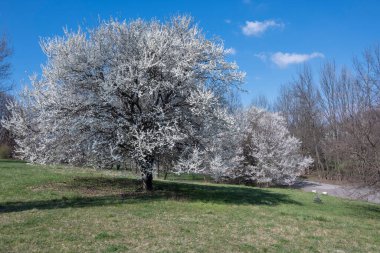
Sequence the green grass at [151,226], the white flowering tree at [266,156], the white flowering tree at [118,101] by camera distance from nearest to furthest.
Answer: the green grass at [151,226] < the white flowering tree at [118,101] < the white flowering tree at [266,156]

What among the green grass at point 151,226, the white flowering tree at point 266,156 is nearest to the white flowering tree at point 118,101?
the green grass at point 151,226

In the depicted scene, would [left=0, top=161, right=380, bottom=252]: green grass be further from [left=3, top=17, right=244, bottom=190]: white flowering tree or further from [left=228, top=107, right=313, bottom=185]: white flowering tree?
[left=228, top=107, right=313, bottom=185]: white flowering tree

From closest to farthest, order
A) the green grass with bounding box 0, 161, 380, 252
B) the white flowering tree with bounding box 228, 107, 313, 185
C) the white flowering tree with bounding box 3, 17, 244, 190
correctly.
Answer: the green grass with bounding box 0, 161, 380, 252
the white flowering tree with bounding box 3, 17, 244, 190
the white flowering tree with bounding box 228, 107, 313, 185

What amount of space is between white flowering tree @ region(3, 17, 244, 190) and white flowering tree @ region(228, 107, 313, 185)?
17070 millimetres

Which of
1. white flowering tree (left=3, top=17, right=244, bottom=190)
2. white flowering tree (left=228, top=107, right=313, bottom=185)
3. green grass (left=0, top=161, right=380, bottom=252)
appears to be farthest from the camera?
white flowering tree (left=228, top=107, right=313, bottom=185)

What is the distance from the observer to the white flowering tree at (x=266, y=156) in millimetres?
30578

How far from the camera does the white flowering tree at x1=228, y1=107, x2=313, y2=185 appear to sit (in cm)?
3058

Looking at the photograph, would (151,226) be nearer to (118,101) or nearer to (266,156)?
(118,101)

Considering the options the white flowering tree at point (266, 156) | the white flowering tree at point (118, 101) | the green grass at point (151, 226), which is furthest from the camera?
the white flowering tree at point (266, 156)

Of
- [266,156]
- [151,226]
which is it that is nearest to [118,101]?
[151,226]

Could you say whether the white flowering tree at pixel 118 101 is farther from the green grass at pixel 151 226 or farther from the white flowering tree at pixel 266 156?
the white flowering tree at pixel 266 156

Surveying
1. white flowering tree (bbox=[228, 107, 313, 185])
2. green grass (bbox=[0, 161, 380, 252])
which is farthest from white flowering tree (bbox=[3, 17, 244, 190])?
white flowering tree (bbox=[228, 107, 313, 185])

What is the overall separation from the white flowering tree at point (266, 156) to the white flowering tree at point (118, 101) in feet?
56.0

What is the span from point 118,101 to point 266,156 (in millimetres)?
19620
